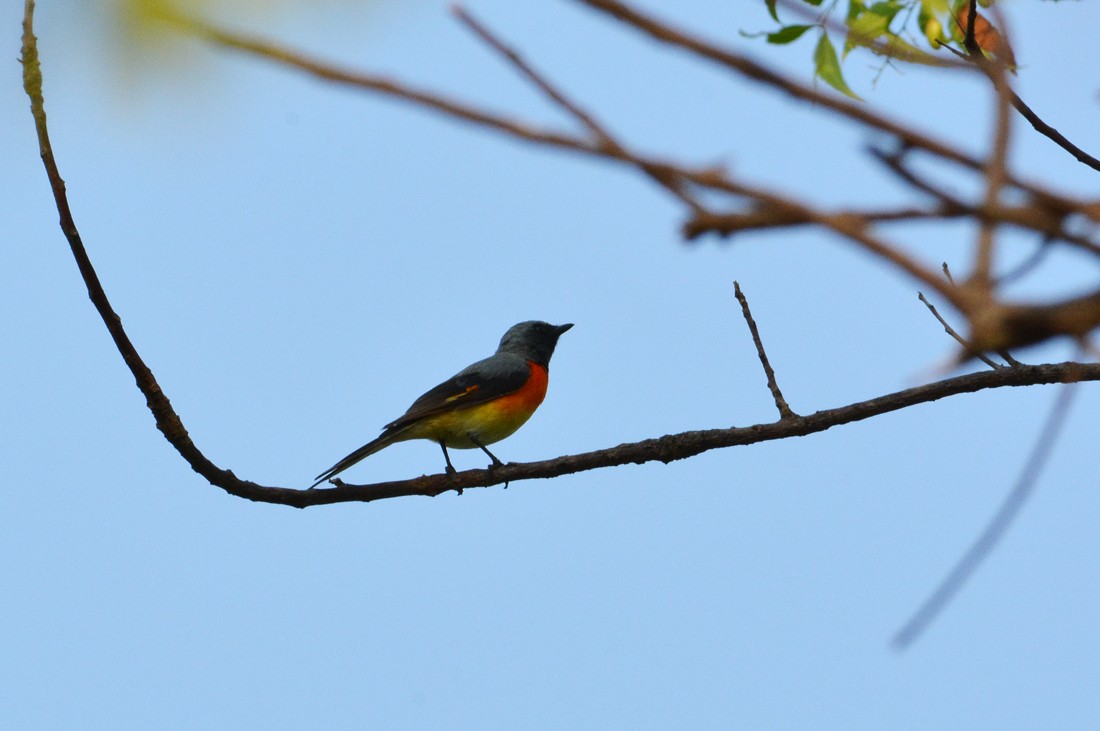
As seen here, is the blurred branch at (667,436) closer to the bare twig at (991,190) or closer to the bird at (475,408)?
the bare twig at (991,190)

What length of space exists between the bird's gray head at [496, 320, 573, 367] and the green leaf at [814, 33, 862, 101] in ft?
20.4

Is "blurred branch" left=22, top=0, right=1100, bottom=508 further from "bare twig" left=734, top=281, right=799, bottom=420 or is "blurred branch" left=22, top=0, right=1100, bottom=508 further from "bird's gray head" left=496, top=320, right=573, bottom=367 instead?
"bird's gray head" left=496, top=320, right=573, bottom=367

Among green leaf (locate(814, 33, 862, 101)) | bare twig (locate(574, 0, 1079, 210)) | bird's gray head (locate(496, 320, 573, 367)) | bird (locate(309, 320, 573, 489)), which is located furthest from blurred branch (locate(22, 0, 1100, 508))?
bird's gray head (locate(496, 320, 573, 367))

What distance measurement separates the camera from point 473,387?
8844 mm

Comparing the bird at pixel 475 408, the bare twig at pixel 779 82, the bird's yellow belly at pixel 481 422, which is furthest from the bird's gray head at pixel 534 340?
the bare twig at pixel 779 82

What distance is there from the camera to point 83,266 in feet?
13.4

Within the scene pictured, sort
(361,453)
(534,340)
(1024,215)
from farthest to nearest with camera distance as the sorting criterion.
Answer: (534,340), (361,453), (1024,215)

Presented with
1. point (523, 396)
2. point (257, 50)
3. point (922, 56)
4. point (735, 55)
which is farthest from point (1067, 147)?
point (523, 396)

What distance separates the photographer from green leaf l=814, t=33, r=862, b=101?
4.06 metres

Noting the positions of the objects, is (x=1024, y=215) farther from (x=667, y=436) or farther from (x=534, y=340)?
(x=534, y=340)

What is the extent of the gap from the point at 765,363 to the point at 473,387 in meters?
4.29

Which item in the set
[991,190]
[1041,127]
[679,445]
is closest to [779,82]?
[991,190]

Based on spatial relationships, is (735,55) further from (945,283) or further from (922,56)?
(922,56)

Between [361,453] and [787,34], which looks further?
[361,453]
